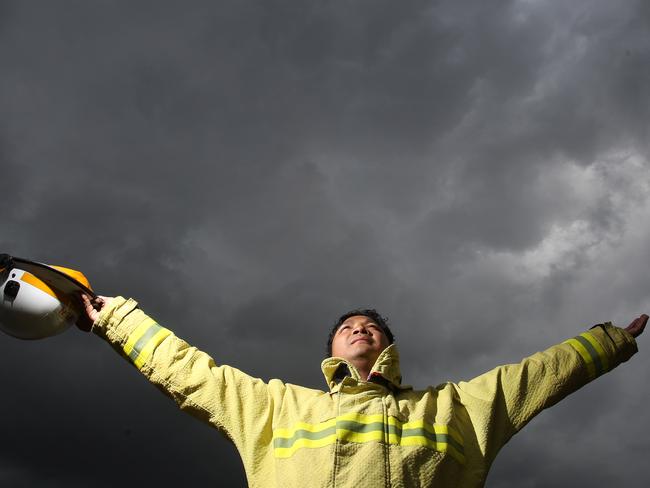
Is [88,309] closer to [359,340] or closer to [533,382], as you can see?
[359,340]

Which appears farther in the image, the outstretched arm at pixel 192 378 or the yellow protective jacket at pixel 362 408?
the outstretched arm at pixel 192 378

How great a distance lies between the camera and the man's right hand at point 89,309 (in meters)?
4.39

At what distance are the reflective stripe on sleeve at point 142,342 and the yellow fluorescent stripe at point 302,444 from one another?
1.18 metres

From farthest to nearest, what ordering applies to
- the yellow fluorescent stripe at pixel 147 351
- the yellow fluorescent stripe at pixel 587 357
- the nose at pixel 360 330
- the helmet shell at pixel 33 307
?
1. the nose at pixel 360 330
2. the helmet shell at pixel 33 307
3. the yellow fluorescent stripe at pixel 587 357
4. the yellow fluorescent stripe at pixel 147 351

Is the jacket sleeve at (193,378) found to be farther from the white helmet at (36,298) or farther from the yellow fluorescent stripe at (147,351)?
the white helmet at (36,298)

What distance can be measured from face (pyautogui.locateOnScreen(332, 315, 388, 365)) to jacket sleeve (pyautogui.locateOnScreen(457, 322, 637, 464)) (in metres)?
0.75

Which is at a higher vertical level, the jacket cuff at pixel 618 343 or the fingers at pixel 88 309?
the fingers at pixel 88 309

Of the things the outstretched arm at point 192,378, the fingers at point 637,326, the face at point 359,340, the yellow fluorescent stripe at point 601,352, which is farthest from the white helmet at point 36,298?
the fingers at point 637,326

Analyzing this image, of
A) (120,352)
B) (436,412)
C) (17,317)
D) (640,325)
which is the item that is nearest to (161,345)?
(120,352)

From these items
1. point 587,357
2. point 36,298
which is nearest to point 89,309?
point 36,298

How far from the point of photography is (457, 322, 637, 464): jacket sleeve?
3.90m

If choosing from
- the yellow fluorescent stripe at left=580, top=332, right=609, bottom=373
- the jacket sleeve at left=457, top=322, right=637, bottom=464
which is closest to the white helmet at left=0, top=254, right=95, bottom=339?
the jacket sleeve at left=457, top=322, right=637, bottom=464

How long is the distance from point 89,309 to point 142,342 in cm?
59

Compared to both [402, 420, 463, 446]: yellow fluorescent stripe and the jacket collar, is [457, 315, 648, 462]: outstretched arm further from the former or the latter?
the jacket collar
